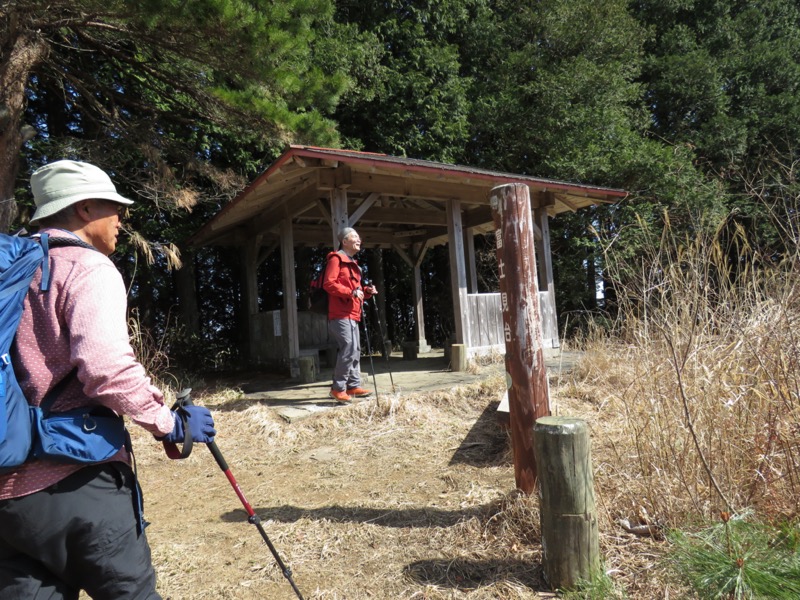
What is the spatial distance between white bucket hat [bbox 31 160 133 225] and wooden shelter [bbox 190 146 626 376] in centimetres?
446

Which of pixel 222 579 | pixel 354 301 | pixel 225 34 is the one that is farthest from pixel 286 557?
pixel 225 34

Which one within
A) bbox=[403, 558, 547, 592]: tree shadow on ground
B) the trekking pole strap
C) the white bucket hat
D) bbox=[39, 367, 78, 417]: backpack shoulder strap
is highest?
the white bucket hat

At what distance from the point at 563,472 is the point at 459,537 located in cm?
85

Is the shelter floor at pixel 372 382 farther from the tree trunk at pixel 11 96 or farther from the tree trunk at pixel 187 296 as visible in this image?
the tree trunk at pixel 11 96

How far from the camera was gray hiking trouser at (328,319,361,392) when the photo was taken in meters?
5.48

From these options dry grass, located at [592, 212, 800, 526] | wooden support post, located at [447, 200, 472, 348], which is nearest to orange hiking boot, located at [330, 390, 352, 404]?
wooden support post, located at [447, 200, 472, 348]

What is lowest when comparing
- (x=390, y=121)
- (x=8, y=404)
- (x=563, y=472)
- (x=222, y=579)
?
(x=222, y=579)

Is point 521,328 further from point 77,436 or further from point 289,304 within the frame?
point 289,304

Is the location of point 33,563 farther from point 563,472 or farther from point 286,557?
point 563,472

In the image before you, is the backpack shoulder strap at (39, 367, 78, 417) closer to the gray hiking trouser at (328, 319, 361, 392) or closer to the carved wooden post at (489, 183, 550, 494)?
the carved wooden post at (489, 183, 550, 494)

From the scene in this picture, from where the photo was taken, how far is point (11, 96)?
20.1 ft

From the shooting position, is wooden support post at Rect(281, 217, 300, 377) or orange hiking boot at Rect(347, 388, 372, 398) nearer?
orange hiking boot at Rect(347, 388, 372, 398)

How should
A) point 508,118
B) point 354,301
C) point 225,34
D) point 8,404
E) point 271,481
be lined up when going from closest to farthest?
Result: point 8,404, point 271,481, point 354,301, point 225,34, point 508,118

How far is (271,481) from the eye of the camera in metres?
4.06
